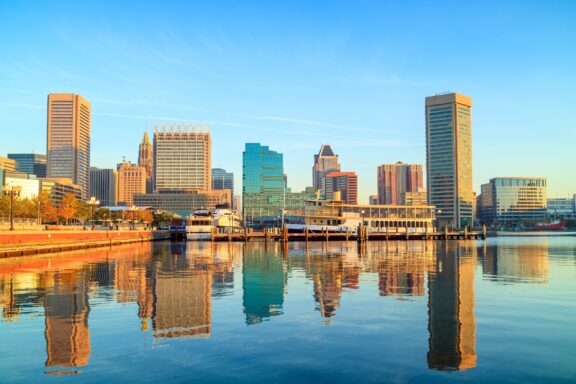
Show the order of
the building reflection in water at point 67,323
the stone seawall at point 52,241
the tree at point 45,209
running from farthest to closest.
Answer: the tree at point 45,209, the stone seawall at point 52,241, the building reflection in water at point 67,323

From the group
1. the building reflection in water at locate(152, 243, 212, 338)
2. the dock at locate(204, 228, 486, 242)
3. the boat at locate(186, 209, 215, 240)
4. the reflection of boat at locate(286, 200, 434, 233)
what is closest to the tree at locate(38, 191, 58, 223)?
the boat at locate(186, 209, 215, 240)

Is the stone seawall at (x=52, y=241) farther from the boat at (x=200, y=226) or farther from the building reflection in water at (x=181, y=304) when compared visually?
the boat at (x=200, y=226)

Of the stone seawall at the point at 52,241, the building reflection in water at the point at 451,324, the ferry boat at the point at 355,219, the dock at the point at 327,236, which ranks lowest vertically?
the dock at the point at 327,236

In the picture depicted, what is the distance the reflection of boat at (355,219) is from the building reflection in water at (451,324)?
354ft

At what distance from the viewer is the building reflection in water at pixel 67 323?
17.4m

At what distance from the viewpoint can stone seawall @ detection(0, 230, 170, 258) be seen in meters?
63.3

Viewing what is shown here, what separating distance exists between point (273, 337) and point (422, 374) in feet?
22.6

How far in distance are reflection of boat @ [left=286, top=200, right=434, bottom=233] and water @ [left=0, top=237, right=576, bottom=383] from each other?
110m

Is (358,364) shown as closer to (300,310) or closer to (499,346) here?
(499,346)

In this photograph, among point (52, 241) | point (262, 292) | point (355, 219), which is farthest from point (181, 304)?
point (355, 219)

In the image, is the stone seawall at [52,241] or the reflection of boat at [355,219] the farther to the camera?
the reflection of boat at [355,219]

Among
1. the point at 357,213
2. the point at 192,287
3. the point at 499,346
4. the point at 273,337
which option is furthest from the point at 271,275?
the point at 357,213

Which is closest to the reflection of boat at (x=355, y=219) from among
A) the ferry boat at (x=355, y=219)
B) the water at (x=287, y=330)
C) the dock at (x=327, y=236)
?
the ferry boat at (x=355, y=219)

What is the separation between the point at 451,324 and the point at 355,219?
132081 millimetres
